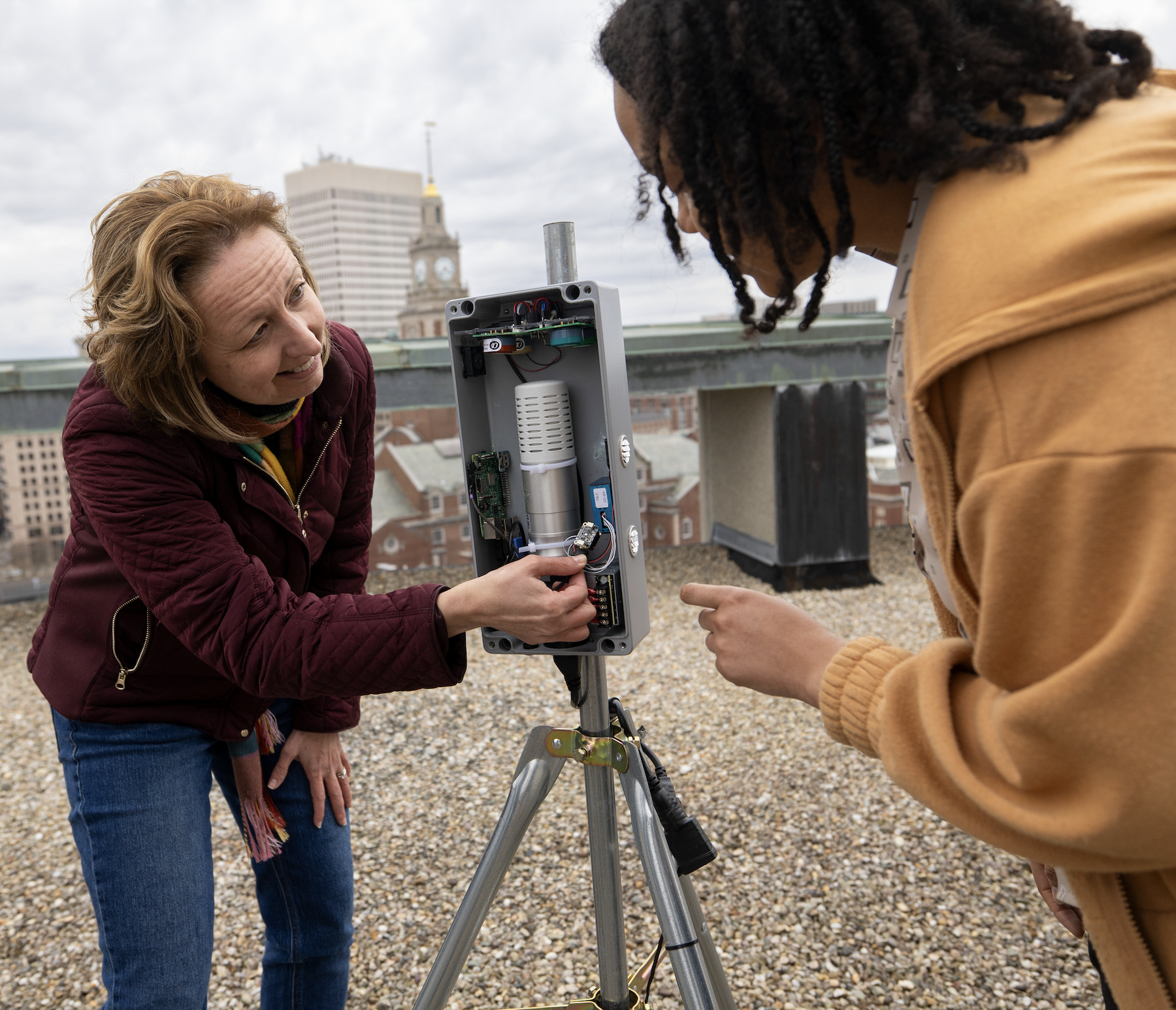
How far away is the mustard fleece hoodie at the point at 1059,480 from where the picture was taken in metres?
0.77

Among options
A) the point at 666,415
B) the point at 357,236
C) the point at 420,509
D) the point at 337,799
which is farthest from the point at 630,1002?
the point at 357,236

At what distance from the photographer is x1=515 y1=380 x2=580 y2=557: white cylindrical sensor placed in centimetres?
163

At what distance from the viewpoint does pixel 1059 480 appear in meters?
0.78

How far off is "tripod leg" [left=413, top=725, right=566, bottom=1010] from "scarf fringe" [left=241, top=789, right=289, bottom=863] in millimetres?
460

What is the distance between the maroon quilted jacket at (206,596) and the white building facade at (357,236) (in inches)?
2692

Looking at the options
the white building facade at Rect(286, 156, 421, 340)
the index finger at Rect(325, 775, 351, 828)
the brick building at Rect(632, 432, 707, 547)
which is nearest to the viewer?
the index finger at Rect(325, 775, 351, 828)

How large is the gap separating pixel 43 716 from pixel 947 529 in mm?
5653

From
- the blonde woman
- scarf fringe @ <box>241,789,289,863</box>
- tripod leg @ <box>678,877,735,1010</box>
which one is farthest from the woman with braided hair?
scarf fringe @ <box>241,789,289,863</box>

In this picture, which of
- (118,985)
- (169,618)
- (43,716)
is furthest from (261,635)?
(43,716)

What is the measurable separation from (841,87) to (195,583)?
1.28m

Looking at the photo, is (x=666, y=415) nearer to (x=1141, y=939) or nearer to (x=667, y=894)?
(x=667, y=894)

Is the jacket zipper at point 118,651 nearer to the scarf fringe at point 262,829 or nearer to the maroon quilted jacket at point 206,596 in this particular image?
the maroon quilted jacket at point 206,596

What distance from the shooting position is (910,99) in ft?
3.01

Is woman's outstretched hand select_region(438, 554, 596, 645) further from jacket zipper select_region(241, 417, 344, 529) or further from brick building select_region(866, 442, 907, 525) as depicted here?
brick building select_region(866, 442, 907, 525)
